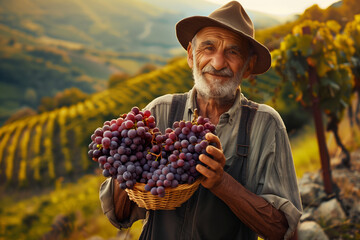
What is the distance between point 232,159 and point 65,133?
1072cm

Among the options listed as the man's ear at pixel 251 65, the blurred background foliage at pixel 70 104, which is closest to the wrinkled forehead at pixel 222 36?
the man's ear at pixel 251 65

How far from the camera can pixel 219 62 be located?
200cm

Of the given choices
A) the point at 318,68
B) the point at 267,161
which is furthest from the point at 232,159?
the point at 318,68

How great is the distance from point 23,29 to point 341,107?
30.1 meters

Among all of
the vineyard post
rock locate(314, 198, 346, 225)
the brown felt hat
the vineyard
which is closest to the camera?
the brown felt hat

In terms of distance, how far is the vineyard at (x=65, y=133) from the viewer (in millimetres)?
10352

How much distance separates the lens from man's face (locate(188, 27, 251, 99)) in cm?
203

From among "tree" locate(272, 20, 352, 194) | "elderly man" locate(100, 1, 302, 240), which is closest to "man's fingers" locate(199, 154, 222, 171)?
"elderly man" locate(100, 1, 302, 240)

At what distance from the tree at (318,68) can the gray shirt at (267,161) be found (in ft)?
8.85

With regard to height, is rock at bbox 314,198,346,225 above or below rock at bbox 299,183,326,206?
below

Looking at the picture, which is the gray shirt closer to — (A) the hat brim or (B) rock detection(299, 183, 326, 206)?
(A) the hat brim

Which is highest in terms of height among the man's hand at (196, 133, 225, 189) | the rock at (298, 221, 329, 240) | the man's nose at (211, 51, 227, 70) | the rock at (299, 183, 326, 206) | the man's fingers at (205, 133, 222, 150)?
the man's nose at (211, 51, 227, 70)

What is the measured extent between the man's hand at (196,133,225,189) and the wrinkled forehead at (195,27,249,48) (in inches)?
32.7

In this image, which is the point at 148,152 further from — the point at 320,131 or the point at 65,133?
the point at 65,133
